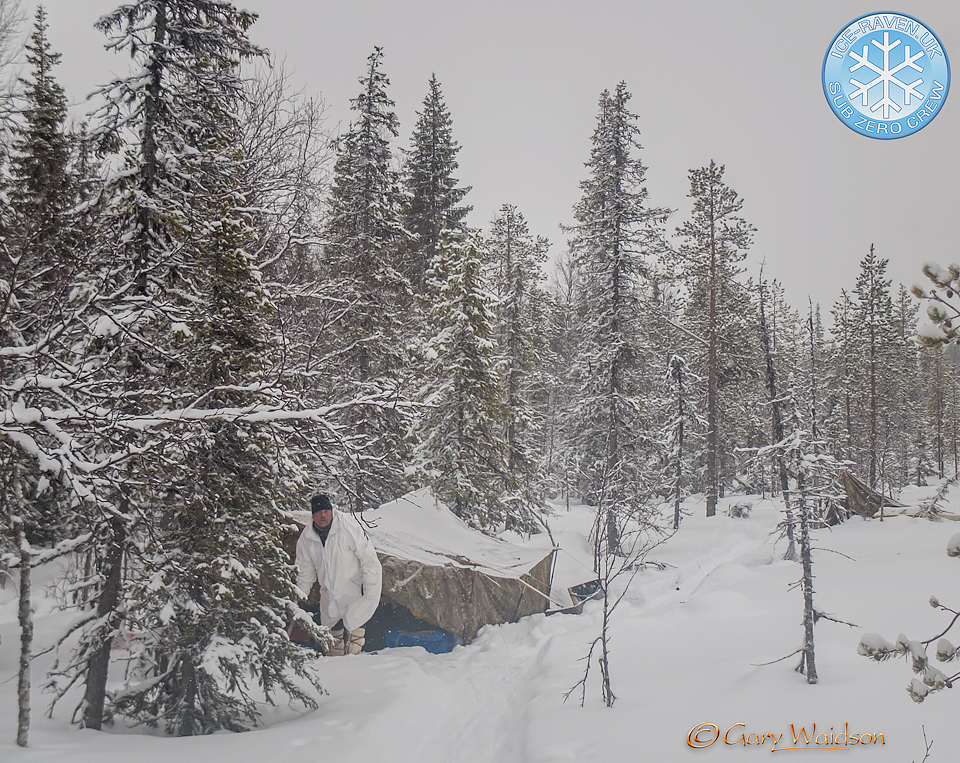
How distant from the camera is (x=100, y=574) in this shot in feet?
19.7

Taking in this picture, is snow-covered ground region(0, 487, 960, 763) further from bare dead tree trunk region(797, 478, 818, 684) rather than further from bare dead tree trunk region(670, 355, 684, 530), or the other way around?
bare dead tree trunk region(670, 355, 684, 530)

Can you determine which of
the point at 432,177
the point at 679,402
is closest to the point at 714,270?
the point at 679,402

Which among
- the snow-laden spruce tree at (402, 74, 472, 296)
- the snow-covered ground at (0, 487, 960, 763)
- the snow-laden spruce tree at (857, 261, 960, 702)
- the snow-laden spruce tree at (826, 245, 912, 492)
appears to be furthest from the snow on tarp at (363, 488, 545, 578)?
the snow-laden spruce tree at (826, 245, 912, 492)

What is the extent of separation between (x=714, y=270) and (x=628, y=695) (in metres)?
23.4

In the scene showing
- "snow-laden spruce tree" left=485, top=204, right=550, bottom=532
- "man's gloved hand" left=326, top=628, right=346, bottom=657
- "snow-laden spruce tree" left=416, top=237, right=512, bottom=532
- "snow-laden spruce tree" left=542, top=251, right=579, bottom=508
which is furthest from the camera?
"snow-laden spruce tree" left=542, top=251, right=579, bottom=508

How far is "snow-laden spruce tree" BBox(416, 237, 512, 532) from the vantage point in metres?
14.7

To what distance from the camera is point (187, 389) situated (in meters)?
5.60

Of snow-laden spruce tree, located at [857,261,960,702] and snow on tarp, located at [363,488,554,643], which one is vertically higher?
snow-laden spruce tree, located at [857,261,960,702]

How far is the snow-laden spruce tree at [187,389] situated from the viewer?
577cm

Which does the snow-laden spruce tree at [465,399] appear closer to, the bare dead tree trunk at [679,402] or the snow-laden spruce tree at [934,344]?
the snow-laden spruce tree at [934,344]

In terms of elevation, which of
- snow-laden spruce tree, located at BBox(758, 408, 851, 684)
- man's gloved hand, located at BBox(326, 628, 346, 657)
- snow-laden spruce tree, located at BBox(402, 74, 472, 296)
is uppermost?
snow-laden spruce tree, located at BBox(402, 74, 472, 296)

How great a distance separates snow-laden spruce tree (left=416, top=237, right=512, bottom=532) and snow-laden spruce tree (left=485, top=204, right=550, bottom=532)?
78cm

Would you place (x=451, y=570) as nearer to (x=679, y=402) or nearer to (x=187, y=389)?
(x=187, y=389)

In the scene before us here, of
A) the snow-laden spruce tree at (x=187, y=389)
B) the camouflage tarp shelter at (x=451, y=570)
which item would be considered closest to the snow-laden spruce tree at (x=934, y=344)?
the snow-laden spruce tree at (x=187, y=389)
